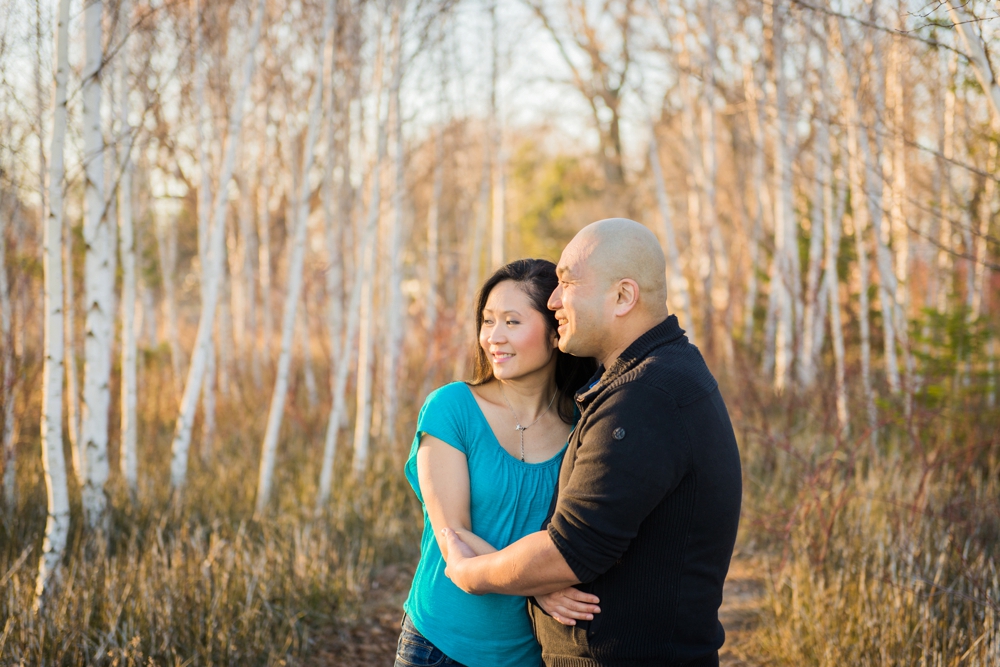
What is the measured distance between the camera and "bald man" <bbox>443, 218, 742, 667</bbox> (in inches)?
55.1

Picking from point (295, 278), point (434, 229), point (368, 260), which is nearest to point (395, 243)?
point (368, 260)

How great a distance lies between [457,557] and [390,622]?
2498 mm

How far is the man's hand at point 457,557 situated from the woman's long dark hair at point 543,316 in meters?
0.49

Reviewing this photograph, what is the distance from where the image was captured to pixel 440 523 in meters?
1.74

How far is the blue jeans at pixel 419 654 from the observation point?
5.86 feet

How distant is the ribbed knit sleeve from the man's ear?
0.22 metres

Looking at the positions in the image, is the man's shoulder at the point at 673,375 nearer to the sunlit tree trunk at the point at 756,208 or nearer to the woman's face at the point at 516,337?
the woman's face at the point at 516,337

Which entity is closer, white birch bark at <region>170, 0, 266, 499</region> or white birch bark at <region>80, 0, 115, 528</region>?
white birch bark at <region>80, 0, 115, 528</region>

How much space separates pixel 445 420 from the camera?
1.83m

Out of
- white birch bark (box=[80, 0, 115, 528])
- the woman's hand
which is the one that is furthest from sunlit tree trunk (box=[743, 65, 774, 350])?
the woman's hand

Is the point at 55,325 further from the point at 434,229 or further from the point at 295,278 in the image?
the point at 434,229

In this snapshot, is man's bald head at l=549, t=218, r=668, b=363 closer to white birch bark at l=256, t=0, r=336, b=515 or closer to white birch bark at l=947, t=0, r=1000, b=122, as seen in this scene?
white birch bark at l=947, t=0, r=1000, b=122

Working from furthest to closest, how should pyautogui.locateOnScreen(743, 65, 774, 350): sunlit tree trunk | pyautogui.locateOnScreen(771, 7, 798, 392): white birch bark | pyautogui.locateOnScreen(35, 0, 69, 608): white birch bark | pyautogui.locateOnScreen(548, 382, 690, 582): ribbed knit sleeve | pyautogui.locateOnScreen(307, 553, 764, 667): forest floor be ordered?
pyautogui.locateOnScreen(743, 65, 774, 350): sunlit tree trunk → pyautogui.locateOnScreen(771, 7, 798, 392): white birch bark → pyautogui.locateOnScreen(307, 553, 764, 667): forest floor → pyautogui.locateOnScreen(35, 0, 69, 608): white birch bark → pyautogui.locateOnScreen(548, 382, 690, 582): ribbed knit sleeve

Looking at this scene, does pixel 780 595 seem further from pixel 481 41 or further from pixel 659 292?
pixel 481 41
